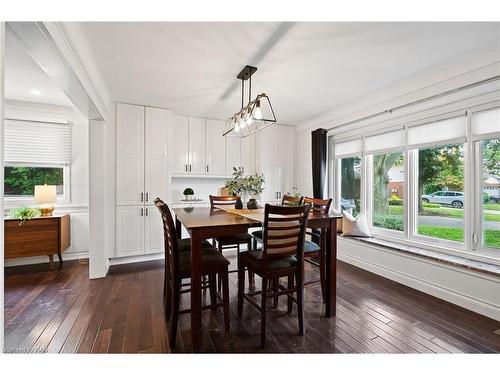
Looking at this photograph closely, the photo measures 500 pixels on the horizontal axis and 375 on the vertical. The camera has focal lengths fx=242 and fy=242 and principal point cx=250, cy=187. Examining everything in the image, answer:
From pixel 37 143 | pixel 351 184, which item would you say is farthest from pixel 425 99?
pixel 37 143

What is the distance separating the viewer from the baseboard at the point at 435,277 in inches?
86.4

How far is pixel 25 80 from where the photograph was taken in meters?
2.88

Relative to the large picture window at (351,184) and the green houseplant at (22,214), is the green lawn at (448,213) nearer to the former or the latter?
the large picture window at (351,184)

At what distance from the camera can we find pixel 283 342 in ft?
6.02

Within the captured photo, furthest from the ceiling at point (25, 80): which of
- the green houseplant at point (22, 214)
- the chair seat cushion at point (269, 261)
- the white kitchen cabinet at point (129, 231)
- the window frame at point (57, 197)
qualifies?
the chair seat cushion at point (269, 261)

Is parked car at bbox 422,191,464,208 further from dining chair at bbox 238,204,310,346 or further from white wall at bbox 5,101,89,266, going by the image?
white wall at bbox 5,101,89,266

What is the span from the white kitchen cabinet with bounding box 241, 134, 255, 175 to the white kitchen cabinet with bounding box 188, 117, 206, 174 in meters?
0.82

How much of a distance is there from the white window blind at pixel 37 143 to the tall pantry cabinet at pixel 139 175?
105 centimetres

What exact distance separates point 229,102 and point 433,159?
2795mm

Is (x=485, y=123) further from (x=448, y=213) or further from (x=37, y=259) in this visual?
(x=37, y=259)

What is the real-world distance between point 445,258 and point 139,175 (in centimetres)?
408

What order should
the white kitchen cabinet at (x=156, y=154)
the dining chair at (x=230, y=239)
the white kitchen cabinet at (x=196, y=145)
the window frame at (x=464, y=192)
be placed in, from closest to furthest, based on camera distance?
the window frame at (x=464, y=192), the dining chair at (x=230, y=239), the white kitchen cabinet at (x=156, y=154), the white kitchen cabinet at (x=196, y=145)

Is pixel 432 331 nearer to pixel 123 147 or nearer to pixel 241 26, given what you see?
pixel 241 26

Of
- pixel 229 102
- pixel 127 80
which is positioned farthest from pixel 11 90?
pixel 229 102
